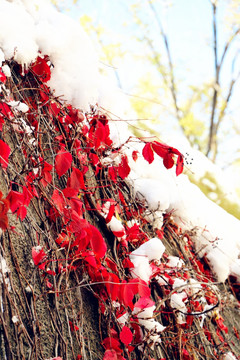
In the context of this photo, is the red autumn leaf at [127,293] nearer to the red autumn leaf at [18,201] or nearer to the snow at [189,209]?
the red autumn leaf at [18,201]

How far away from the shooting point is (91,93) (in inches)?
72.7

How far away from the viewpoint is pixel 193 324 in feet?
5.88

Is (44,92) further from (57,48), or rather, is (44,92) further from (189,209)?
(189,209)

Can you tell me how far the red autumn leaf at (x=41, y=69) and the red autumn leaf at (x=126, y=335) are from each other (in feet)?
3.84

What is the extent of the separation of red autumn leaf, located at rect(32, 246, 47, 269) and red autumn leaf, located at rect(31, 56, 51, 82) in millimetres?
851

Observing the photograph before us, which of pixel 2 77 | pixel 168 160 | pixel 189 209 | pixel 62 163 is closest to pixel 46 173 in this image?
pixel 62 163

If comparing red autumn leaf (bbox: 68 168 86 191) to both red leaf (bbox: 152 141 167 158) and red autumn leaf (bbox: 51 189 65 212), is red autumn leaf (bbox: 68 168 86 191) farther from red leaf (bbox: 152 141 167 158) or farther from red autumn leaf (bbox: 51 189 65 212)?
red leaf (bbox: 152 141 167 158)

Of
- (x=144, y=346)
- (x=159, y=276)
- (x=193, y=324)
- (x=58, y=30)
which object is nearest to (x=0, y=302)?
(x=144, y=346)

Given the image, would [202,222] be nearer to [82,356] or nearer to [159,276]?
[159,276]

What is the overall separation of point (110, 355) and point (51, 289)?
1.10 feet

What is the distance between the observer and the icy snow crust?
1634 millimetres

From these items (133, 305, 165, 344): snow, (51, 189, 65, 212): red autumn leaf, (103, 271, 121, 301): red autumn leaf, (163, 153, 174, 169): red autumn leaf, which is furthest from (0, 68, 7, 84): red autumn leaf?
(133, 305, 165, 344): snow

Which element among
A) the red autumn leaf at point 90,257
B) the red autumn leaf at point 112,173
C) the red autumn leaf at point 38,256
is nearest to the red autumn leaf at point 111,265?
the red autumn leaf at point 90,257

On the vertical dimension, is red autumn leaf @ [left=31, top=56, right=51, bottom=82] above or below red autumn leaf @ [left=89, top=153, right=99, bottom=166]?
above
